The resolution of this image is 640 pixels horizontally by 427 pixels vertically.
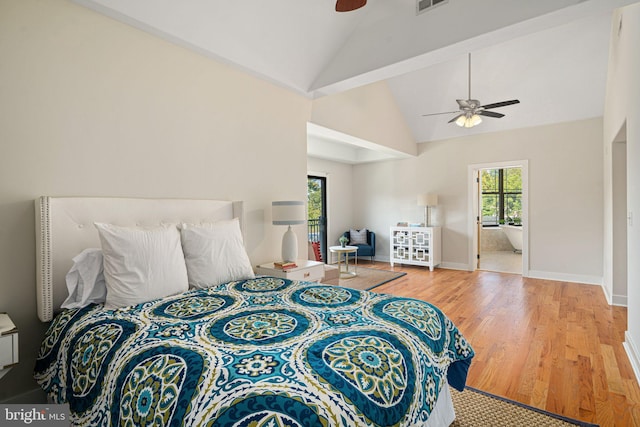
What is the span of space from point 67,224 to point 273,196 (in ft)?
6.06

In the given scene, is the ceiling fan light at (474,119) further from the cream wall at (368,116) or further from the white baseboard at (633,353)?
the white baseboard at (633,353)

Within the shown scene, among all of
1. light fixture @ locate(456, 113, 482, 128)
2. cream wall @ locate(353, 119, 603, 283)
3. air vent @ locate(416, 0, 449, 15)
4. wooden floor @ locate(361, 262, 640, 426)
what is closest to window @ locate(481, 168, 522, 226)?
cream wall @ locate(353, 119, 603, 283)

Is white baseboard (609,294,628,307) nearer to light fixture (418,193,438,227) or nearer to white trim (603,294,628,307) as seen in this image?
white trim (603,294,628,307)

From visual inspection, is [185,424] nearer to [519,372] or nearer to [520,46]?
[519,372]

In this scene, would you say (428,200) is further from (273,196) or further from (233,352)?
(233,352)

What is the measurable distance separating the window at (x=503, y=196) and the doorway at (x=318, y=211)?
204 inches

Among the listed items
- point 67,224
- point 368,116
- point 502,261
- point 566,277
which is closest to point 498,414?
point 67,224

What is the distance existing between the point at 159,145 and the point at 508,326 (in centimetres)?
370

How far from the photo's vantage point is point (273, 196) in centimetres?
347

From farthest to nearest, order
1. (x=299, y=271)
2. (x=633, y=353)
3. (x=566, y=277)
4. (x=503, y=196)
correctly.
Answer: (x=503, y=196) < (x=566, y=277) < (x=299, y=271) < (x=633, y=353)

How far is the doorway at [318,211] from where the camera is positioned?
6934 millimetres

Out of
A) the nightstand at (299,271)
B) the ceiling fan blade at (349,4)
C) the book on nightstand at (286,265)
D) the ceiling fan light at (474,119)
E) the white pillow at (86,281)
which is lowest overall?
the nightstand at (299,271)

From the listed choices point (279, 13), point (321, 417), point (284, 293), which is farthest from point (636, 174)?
point (279, 13)

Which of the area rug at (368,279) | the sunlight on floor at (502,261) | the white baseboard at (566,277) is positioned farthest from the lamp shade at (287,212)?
the sunlight on floor at (502,261)
